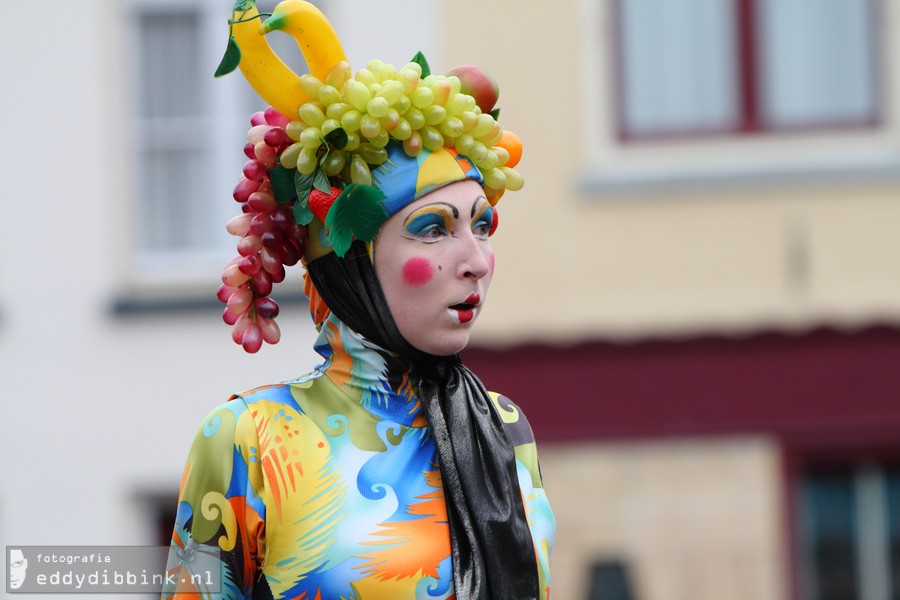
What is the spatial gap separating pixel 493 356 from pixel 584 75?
1.54 m

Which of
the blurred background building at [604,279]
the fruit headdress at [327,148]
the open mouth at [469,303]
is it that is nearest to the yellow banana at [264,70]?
the fruit headdress at [327,148]

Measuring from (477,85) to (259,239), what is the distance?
50 cm

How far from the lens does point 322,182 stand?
295 cm

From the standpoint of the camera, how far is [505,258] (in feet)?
28.4

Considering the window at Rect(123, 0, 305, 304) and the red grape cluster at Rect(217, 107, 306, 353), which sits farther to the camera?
the window at Rect(123, 0, 305, 304)

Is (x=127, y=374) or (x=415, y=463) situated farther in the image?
(x=127, y=374)

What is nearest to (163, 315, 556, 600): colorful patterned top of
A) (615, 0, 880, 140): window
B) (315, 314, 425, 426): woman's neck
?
(315, 314, 425, 426): woman's neck

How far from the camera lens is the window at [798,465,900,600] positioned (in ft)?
29.1

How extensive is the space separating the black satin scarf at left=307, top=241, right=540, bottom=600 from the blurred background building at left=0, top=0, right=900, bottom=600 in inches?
214

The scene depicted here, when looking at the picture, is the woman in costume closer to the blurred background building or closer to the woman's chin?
the woman's chin

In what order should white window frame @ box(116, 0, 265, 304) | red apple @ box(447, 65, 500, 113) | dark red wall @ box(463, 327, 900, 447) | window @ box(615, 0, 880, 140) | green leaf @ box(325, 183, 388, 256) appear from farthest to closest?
1. white window frame @ box(116, 0, 265, 304)
2. window @ box(615, 0, 880, 140)
3. dark red wall @ box(463, 327, 900, 447)
4. red apple @ box(447, 65, 500, 113)
5. green leaf @ box(325, 183, 388, 256)

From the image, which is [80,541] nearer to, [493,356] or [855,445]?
[493,356]

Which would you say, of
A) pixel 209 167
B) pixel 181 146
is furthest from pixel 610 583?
pixel 181 146

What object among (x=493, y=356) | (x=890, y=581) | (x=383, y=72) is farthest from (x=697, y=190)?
(x=383, y=72)
